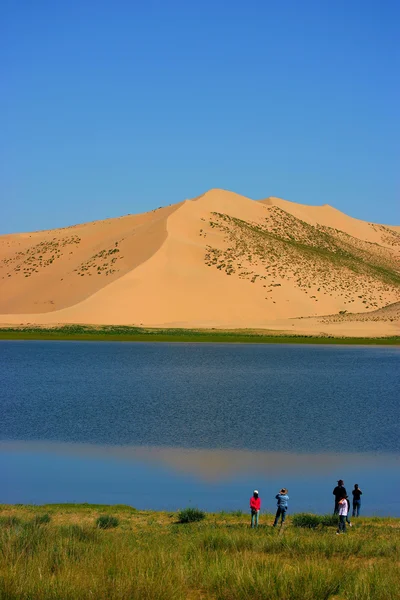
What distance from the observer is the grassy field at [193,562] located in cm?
951

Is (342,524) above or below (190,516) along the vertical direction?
above

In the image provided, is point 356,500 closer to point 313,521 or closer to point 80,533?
point 313,521

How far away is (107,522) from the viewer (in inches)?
584

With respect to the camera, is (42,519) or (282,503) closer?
(42,519)

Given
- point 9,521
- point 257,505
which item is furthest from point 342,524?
point 9,521

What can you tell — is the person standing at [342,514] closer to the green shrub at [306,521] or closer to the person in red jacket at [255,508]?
the green shrub at [306,521]

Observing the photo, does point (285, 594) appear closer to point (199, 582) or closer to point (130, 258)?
point (199, 582)

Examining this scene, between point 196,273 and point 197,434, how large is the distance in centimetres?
7952

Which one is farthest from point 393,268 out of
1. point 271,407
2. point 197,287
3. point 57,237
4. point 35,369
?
point 271,407

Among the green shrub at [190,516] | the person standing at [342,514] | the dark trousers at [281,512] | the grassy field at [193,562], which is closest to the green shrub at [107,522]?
the grassy field at [193,562]

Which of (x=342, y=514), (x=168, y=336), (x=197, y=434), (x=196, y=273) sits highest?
(x=196, y=273)

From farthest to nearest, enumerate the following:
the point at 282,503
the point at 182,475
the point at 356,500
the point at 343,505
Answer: the point at 182,475 < the point at 356,500 < the point at 282,503 < the point at 343,505

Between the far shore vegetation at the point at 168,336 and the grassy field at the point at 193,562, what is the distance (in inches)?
2460

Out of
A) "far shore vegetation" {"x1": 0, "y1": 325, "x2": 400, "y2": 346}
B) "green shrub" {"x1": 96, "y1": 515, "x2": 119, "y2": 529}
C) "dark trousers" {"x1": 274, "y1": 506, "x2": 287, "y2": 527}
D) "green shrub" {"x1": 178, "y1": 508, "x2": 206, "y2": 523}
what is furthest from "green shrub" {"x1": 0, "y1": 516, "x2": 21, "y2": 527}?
"far shore vegetation" {"x1": 0, "y1": 325, "x2": 400, "y2": 346}
